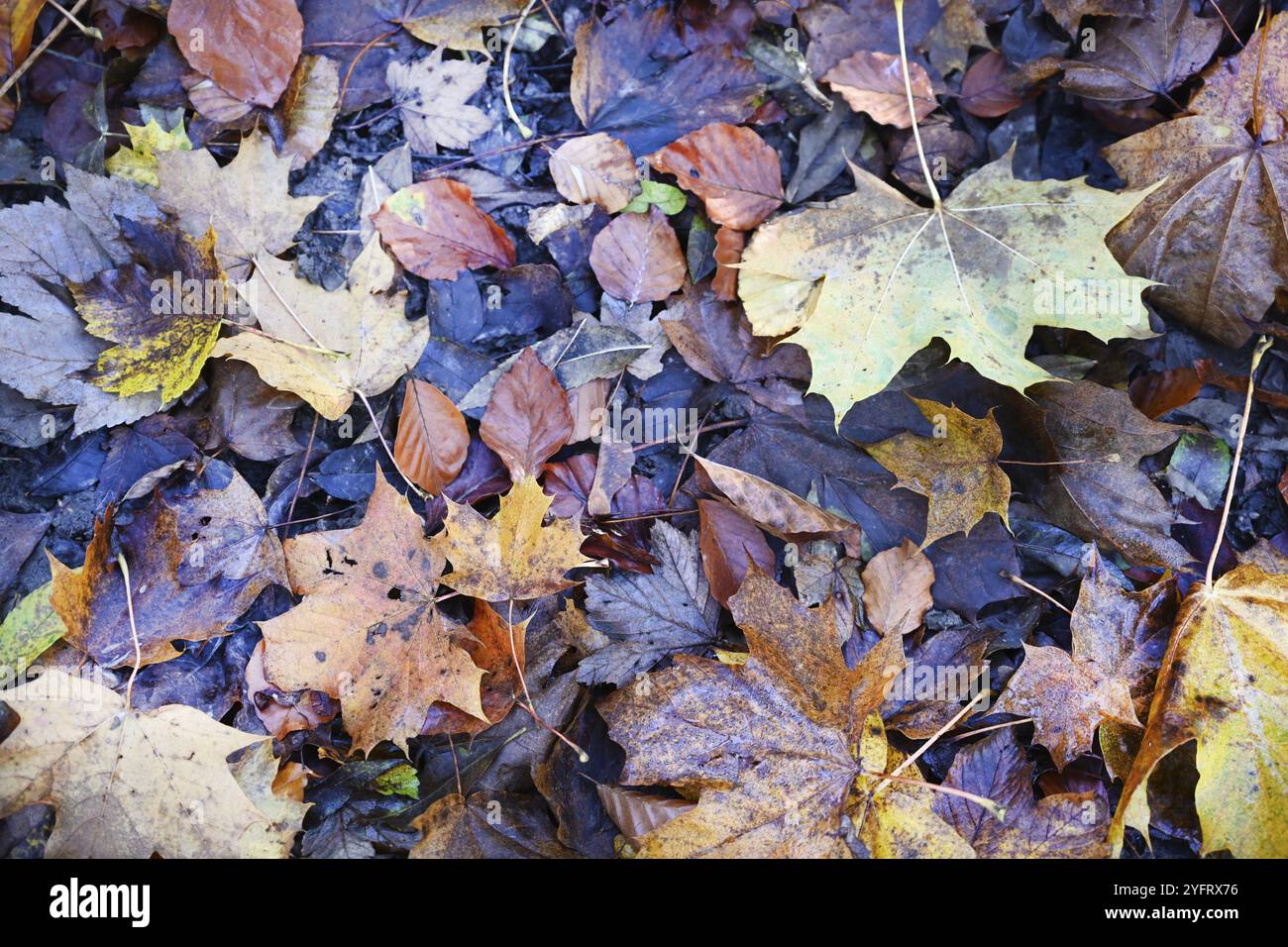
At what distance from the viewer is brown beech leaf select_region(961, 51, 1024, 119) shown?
87.1 inches

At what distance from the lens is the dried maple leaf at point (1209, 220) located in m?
1.96

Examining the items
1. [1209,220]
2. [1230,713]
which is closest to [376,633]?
[1230,713]

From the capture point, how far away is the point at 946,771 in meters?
1.95

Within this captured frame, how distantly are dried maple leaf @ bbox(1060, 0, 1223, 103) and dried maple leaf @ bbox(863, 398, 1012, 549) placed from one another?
0.93 metres

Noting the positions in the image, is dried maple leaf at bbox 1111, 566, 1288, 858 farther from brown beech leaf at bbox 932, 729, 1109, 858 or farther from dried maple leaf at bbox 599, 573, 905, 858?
dried maple leaf at bbox 599, 573, 905, 858

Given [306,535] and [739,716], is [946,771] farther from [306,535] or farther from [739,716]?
[306,535]

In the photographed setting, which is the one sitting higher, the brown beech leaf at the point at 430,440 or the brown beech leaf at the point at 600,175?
the brown beech leaf at the point at 600,175

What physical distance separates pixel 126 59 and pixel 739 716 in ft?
7.27

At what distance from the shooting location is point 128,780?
1781 mm

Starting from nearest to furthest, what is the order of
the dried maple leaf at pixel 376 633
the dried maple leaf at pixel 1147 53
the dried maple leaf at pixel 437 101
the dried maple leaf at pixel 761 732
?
the dried maple leaf at pixel 761 732 → the dried maple leaf at pixel 376 633 → the dried maple leaf at pixel 1147 53 → the dried maple leaf at pixel 437 101

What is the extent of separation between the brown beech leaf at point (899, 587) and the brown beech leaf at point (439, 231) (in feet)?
3.90

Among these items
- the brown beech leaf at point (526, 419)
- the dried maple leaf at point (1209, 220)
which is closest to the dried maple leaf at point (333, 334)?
the brown beech leaf at point (526, 419)

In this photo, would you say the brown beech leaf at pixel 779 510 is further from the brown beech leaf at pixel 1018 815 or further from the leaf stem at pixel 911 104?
the leaf stem at pixel 911 104
